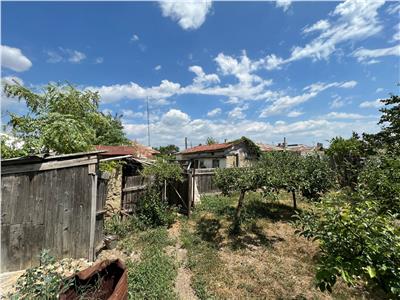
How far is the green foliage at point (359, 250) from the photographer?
6.47 ft

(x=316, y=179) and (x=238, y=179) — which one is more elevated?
(x=238, y=179)

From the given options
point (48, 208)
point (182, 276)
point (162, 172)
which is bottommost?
point (182, 276)

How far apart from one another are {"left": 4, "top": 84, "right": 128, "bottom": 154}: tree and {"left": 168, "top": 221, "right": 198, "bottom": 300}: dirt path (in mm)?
4084

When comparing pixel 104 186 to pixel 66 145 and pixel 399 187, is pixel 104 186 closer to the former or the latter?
pixel 66 145

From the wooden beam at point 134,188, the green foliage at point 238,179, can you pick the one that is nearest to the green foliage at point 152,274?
the wooden beam at point 134,188

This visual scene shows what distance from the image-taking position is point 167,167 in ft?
29.9

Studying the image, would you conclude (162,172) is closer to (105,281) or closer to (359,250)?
(105,281)

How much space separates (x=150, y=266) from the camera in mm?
5574

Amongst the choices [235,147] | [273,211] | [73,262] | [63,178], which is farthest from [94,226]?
[235,147]

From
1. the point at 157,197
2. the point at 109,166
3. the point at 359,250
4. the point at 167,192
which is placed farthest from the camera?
the point at 167,192

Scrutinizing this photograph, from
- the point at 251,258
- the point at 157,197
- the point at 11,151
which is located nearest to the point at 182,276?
the point at 251,258

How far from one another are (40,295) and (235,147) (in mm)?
18502

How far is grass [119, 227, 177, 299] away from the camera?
4.68 meters

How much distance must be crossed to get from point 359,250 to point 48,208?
5.84 m
